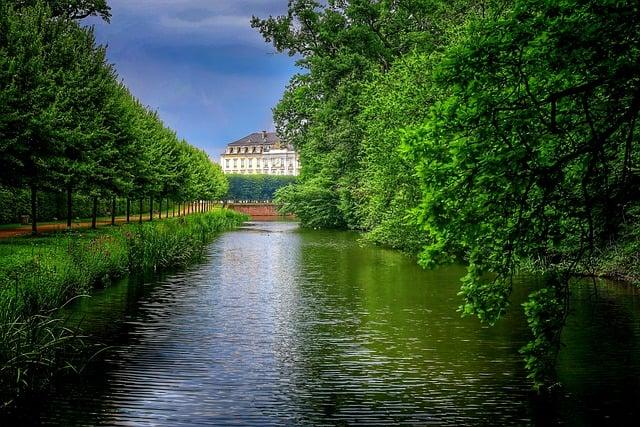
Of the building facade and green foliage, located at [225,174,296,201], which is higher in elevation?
the building facade

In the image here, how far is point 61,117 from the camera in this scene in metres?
30.1

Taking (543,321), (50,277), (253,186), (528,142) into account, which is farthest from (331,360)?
(253,186)

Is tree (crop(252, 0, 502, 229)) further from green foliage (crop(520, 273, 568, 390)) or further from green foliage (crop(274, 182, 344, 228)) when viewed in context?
green foliage (crop(520, 273, 568, 390))

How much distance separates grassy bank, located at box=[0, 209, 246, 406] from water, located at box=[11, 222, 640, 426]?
618 millimetres

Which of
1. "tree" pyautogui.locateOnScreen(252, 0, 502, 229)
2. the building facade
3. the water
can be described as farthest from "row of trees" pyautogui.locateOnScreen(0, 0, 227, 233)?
the building facade

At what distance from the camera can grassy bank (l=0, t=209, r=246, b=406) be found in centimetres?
1195

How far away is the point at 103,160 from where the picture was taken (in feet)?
122

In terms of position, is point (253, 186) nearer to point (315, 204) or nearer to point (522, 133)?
point (315, 204)

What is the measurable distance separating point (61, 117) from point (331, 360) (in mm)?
19475

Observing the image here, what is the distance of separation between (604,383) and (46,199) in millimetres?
41368

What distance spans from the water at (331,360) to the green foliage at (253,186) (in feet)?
450

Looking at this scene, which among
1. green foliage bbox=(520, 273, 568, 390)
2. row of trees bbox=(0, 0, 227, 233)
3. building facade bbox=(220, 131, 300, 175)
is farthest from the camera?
building facade bbox=(220, 131, 300, 175)

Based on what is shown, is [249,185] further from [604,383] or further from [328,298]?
[604,383]

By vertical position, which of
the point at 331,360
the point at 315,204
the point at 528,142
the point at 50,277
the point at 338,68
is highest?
the point at 338,68
